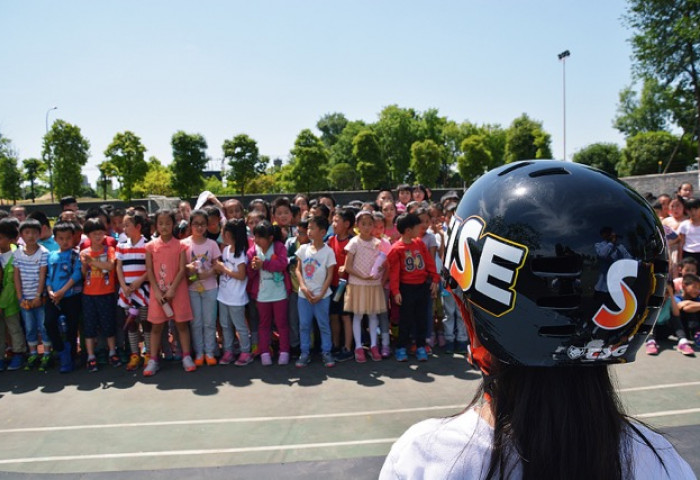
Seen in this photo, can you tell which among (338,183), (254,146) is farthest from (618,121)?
(254,146)

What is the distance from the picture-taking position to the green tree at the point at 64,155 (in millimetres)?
36500

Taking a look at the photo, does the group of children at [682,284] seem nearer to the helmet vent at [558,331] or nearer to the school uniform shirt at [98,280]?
the helmet vent at [558,331]

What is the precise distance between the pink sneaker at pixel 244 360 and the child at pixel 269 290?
177mm

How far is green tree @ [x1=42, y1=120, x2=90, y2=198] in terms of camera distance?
36500mm

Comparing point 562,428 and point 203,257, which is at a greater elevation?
point 562,428

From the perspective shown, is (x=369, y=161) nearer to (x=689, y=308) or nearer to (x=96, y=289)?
(x=689, y=308)

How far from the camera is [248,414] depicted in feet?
15.7

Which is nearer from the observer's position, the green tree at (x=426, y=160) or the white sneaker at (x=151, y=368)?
the white sneaker at (x=151, y=368)

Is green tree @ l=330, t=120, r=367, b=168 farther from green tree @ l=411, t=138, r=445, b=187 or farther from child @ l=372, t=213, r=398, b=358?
child @ l=372, t=213, r=398, b=358

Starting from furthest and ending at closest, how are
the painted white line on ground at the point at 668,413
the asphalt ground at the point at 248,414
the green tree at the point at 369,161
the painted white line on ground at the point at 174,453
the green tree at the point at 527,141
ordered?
the green tree at the point at 527,141 → the green tree at the point at 369,161 → the painted white line on ground at the point at 668,413 → the painted white line on ground at the point at 174,453 → the asphalt ground at the point at 248,414

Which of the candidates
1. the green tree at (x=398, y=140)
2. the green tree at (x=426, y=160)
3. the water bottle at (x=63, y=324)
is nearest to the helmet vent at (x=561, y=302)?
the water bottle at (x=63, y=324)

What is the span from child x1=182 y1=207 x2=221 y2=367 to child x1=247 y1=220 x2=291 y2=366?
59 cm

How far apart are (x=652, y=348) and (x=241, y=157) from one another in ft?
Answer: 118

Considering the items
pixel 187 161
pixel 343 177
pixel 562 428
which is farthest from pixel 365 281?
pixel 343 177
